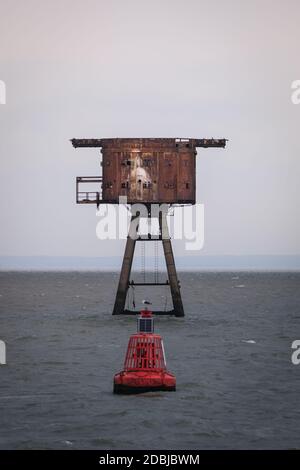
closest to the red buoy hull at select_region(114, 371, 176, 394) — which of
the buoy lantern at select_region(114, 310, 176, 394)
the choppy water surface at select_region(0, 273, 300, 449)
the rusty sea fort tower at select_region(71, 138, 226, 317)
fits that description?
the buoy lantern at select_region(114, 310, 176, 394)

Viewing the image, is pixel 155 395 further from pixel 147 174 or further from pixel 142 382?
pixel 147 174

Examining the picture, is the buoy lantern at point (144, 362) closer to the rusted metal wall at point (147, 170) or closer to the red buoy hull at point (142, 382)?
the red buoy hull at point (142, 382)

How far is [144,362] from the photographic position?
26.1m

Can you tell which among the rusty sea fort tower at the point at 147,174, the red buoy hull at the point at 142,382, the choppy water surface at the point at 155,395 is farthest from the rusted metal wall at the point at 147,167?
the red buoy hull at the point at 142,382

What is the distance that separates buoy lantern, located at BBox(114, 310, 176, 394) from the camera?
25719mm

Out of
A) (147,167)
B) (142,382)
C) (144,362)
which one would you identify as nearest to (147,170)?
(147,167)

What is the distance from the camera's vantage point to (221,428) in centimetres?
2278

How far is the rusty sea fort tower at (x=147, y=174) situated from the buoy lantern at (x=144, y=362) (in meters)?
21.8

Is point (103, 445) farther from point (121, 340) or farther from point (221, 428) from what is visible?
point (121, 340)

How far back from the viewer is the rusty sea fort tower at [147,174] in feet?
159

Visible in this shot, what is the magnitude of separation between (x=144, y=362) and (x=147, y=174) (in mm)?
23334

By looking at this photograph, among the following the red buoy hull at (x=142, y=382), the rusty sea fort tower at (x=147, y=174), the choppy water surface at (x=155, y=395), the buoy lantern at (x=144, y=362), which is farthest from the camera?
the rusty sea fort tower at (x=147, y=174)

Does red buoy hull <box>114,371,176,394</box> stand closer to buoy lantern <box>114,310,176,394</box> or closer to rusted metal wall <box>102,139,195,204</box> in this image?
buoy lantern <box>114,310,176,394</box>

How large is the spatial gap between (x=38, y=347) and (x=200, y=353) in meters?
7.27
